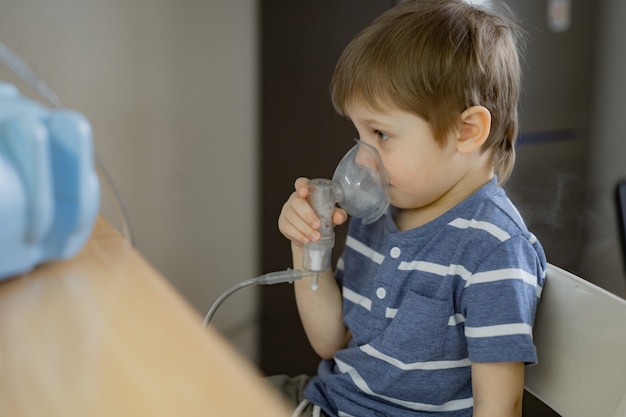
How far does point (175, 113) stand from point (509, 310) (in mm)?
1154

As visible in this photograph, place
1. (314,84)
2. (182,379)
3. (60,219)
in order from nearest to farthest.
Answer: (182,379)
(60,219)
(314,84)

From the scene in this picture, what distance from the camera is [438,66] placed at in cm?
93

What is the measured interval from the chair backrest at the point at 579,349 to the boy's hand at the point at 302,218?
0.96 ft

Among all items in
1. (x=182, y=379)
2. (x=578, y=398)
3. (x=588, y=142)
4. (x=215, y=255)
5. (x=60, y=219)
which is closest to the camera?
(x=182, y=379)

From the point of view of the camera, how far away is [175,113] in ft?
5.90

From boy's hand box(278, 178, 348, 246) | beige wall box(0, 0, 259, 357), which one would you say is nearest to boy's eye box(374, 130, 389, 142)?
boy's hand box(278, 178, 348, 246)

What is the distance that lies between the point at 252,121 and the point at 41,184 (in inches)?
56.7

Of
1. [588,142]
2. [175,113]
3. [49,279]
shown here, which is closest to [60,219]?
[49,279]

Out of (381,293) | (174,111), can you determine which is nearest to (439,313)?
(381,293)

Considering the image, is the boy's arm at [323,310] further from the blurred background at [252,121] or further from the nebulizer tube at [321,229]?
the blurred background at [252,121]

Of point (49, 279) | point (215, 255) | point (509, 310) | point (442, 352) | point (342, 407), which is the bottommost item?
point (215, 255)

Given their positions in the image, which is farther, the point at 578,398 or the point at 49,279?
the point at 578,398

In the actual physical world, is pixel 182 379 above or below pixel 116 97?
above

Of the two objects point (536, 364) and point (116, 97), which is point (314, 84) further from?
point (536, 364)
